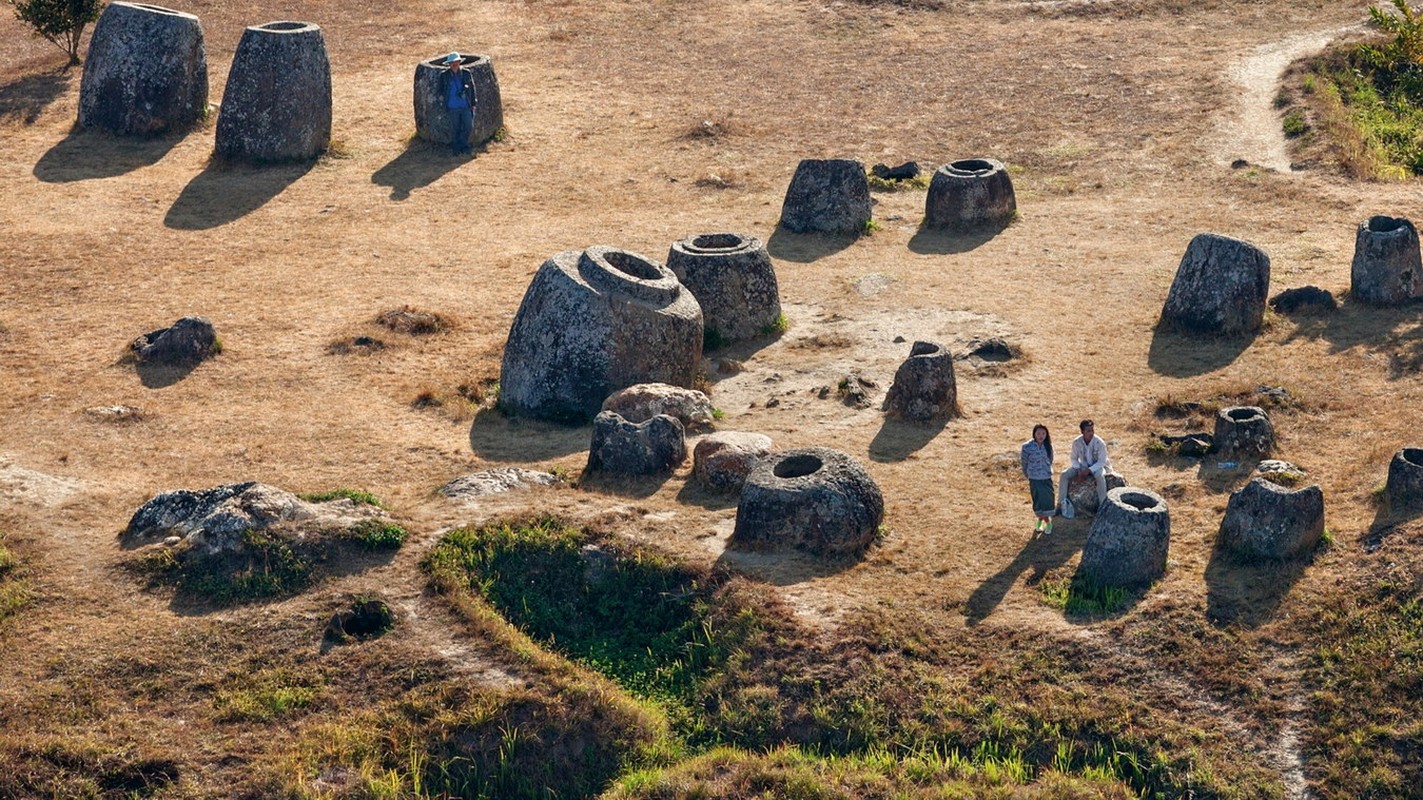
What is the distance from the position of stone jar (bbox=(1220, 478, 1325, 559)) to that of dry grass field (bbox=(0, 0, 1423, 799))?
0.86 feet

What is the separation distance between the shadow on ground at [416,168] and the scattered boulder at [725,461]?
492 inches

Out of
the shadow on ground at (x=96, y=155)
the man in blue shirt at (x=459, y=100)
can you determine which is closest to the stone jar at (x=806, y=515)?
the man in blue shirt at (x=459, y=100)

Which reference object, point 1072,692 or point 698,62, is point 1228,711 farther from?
point 698,62

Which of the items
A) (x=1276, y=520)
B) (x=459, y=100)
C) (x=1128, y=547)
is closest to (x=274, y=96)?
(x=459, y=100)

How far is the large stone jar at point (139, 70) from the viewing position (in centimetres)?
2914

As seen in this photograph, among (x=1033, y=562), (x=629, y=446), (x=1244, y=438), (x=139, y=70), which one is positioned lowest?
(x=1033, y=562)

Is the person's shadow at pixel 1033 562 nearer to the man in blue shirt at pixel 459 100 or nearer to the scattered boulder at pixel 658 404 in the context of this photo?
the scattered boulder at pixel 658 404

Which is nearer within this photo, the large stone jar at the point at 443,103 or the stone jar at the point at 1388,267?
the stone jar at the point at 1388,267

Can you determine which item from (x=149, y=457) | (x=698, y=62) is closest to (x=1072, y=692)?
(x=149, y=457)

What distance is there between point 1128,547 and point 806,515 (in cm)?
289

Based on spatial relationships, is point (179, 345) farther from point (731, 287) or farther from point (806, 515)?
point (806, 515)

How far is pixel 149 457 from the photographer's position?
691 inches

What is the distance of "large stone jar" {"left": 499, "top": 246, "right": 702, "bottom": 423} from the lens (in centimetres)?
1862

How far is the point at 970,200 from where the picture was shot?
2598cm
